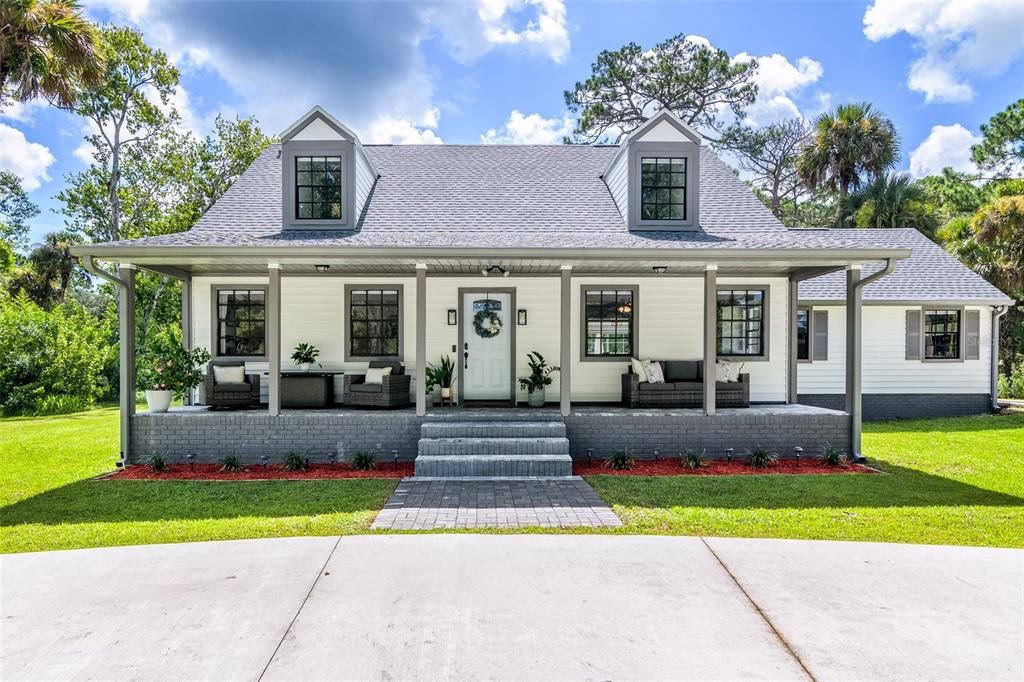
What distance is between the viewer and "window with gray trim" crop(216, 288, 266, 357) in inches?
389

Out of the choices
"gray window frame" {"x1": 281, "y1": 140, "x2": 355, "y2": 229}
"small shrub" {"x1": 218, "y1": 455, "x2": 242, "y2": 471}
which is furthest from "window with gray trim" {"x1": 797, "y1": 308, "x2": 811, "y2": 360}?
"small shrub" {"x1": 218, "y1": 455, "x2": 242, "y2": 471}

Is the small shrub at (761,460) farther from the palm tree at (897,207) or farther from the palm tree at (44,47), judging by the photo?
the palm tree at (44,47)

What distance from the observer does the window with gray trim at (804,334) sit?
11766 millimetres

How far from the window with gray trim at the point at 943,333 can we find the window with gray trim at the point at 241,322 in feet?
45.3

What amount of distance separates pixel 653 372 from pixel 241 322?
24.0 feet

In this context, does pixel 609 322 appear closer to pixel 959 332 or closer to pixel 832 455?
pixel 832 455

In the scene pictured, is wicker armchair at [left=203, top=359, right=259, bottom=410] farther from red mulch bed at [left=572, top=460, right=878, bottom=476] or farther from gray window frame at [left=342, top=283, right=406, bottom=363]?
red mulch bed at [left=572, top=460, right=878, bottom=476]

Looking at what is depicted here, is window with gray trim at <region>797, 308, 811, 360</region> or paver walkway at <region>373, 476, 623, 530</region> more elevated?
window with gray trim at <region>797, 308, 811, 360</region>

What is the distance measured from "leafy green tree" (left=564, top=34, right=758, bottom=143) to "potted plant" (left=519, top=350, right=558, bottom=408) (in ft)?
51.1

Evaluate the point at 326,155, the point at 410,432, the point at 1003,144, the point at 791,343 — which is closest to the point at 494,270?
the point at 410,432

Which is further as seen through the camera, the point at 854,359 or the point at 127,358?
the point at 854,359

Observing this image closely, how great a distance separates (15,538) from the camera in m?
4.81

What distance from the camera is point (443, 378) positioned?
9578 mm

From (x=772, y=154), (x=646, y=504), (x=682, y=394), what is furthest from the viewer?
(x=772, y=154)
